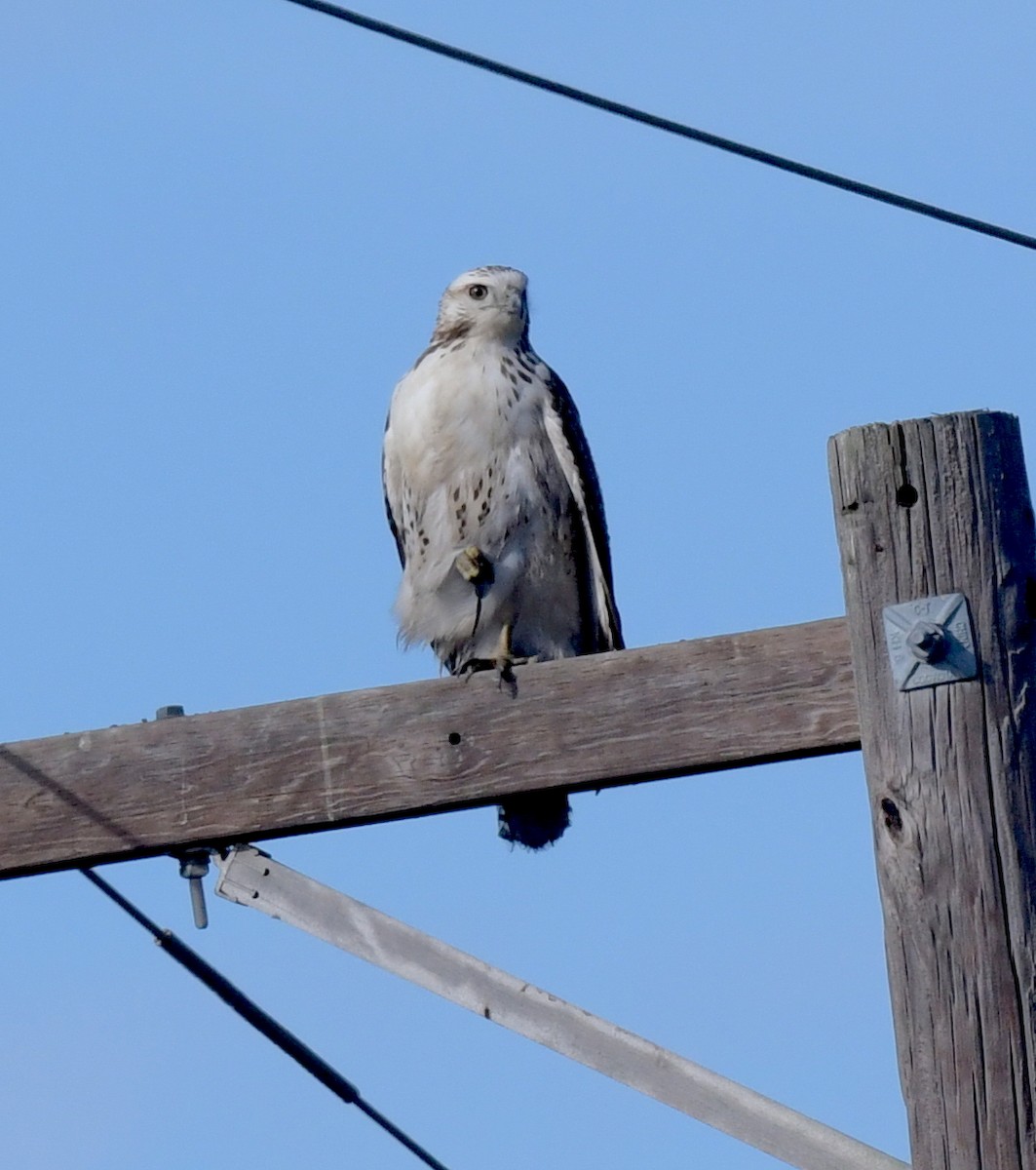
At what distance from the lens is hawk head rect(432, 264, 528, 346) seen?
22.7 ft

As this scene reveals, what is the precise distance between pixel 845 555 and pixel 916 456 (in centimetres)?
18

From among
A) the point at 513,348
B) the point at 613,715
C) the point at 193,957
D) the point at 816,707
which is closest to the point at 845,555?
the point at 816,707

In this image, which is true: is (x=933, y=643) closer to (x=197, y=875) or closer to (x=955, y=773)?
(x=955, y=773)

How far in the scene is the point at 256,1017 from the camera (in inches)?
148

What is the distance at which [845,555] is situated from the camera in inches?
117

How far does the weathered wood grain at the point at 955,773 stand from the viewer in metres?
2.70

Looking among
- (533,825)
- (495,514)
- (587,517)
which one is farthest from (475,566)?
(533,825)

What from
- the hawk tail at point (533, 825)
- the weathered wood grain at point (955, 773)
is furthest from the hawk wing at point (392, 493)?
the weathered wood grain at point (955, 773)

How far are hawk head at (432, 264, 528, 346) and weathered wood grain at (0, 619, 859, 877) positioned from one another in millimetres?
3445

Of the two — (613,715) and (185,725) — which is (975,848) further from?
(185,725)

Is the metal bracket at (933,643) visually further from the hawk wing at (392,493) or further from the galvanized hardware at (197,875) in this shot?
the hawk wing at (392,493)

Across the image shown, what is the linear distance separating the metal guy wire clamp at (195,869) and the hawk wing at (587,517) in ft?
9.42

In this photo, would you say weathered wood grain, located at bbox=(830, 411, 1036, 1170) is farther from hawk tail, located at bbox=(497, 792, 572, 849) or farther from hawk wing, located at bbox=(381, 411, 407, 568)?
hawk wing, located at bbox=(381, 411, 407, 568)

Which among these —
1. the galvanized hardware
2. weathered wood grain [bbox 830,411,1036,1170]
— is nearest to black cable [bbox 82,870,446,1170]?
the galvanized hardware
